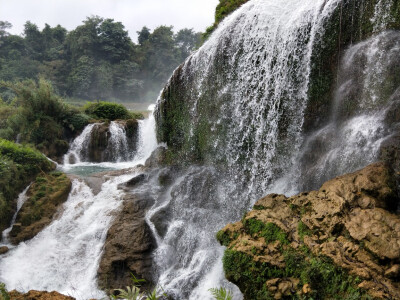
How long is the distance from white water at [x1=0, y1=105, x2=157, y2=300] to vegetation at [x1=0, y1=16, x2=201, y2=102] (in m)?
33.2

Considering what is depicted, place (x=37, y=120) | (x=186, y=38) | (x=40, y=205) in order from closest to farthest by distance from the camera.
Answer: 1. (x=40, y=205)
2. (x=37, y=120)
3. (x=186, y=38)

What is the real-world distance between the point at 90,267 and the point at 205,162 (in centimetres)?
440

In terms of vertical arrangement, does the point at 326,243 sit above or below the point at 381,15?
below

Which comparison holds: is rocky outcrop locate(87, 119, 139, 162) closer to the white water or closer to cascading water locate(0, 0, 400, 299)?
cascading water locate(0, 0, 400, 299)

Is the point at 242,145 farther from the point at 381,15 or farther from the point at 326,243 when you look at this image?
the point at 326,243

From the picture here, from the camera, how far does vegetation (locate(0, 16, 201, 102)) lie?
125 feet

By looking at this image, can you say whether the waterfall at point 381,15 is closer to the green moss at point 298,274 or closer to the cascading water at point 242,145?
the cascading water at point 242,145

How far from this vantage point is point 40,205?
27.5ft

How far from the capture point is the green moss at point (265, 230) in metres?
4.36

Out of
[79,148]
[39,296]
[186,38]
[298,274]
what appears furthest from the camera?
[186,38]

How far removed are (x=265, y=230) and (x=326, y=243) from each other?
2.99ft

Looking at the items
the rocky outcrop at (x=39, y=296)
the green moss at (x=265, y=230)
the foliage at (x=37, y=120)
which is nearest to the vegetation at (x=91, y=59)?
the foliage at (x=37, y=120)

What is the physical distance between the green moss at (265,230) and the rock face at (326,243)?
15 mm

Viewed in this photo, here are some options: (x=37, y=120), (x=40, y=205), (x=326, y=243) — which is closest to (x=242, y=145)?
(x=326, y=243)
